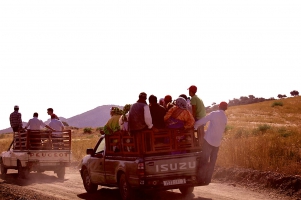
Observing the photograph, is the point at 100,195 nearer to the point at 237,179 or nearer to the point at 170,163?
the point at 170,163

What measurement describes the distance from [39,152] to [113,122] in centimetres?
638

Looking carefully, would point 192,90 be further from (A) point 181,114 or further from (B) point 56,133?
(B) point 56,133

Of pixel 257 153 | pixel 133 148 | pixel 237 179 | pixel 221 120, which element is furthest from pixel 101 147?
pixel 257 153

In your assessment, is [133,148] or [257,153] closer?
[133,148]

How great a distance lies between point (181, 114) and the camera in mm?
11516

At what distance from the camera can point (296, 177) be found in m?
13.2

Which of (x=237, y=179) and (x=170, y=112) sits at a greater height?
(x=170, y=112)

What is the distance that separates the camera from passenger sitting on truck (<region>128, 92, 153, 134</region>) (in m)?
11.0

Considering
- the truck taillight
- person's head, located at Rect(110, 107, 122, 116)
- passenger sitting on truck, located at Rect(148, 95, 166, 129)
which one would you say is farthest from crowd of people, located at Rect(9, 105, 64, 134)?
the truck taillight

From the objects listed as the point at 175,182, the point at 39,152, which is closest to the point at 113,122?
the point at 175,182

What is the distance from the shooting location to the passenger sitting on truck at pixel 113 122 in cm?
1227

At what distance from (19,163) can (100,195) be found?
606cm

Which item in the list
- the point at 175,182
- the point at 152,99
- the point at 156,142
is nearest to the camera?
the point at 175,182

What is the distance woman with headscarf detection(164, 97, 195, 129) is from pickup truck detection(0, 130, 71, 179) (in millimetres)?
7591
